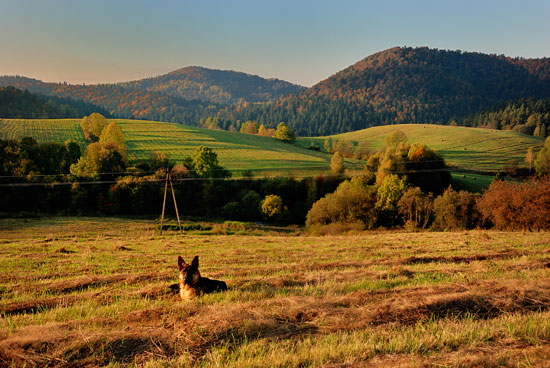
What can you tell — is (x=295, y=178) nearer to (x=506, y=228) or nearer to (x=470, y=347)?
(x=506, y=228)

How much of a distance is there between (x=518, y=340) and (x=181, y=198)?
210 ft

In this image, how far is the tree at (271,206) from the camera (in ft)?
202

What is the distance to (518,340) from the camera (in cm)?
500

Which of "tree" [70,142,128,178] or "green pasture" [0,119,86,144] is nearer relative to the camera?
"tree" [70,142,128,178]

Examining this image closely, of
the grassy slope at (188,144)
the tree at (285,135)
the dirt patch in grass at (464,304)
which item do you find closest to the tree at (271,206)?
the grassy slope at (188,144)

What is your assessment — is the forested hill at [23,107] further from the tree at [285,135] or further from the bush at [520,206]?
the bush at [520,206]

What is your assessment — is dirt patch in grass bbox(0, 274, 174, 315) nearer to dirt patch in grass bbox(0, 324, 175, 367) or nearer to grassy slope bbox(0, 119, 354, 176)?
dirt patch in grass bbox(0, 324, 175, 367)

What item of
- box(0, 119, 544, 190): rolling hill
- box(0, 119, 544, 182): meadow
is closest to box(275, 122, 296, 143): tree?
box(0, 119, 544, 182): meadow

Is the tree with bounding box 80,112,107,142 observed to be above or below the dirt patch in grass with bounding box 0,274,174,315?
above

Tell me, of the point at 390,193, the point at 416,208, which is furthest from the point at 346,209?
the point at 416,208

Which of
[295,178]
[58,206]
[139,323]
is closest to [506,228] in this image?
[139,323]

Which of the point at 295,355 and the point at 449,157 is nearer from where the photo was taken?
the point at 295,355

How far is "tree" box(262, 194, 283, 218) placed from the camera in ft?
202

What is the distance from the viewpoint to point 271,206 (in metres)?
62.0
